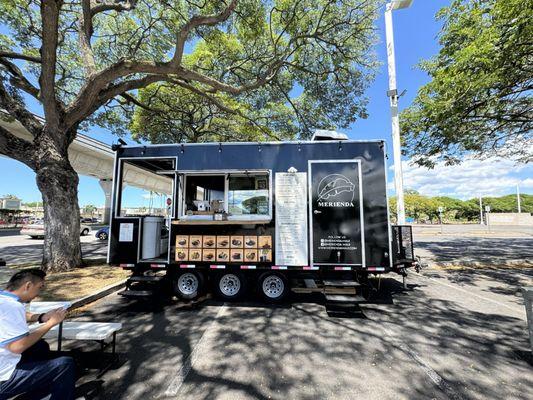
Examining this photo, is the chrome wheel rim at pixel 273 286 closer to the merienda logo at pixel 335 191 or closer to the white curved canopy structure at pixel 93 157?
the merienda logo at pixel 335 191

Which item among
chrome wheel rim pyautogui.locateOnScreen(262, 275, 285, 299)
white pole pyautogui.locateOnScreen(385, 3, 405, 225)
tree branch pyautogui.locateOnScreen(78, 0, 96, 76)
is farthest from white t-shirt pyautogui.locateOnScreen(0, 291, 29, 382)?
white pole pyautogui.locateOnScreen(385, 3, 405, 225)

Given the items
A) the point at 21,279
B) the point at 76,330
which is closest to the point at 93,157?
the point at 76,330

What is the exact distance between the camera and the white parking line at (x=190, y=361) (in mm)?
3094

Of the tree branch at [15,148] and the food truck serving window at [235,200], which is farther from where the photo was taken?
the tree branch at [15,148]

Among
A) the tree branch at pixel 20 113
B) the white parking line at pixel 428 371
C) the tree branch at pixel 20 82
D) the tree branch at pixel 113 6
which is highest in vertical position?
the tree branch at pixel 113 6

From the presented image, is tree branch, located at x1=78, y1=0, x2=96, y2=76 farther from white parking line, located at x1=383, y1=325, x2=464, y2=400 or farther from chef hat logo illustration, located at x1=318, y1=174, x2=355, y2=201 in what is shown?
white parking line, located at x1=383, y1=325, x2=464, y2=400

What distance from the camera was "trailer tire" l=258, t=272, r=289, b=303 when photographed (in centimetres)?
595

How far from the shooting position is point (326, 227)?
5781 mm

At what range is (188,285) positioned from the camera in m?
6.24

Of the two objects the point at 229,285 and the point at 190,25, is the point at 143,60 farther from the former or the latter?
the point at 229,285

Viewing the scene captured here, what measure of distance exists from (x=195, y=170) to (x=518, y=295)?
27.7 feet

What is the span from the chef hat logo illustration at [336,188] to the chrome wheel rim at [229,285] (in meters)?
2.68

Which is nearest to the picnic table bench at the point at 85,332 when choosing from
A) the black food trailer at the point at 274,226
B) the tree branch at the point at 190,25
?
the black food trailer at the point at 274,226

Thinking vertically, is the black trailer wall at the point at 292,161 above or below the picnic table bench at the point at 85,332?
above
